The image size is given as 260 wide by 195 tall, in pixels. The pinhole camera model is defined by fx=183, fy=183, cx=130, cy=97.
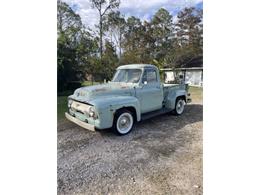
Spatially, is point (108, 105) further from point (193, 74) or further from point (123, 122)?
point (193, 74)

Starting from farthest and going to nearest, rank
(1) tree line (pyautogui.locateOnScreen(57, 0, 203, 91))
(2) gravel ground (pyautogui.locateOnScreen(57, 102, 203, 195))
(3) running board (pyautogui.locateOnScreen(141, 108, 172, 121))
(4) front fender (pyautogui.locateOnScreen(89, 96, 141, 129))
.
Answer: (3) running board (pyautogui.locateOnScreen(141, 108, 172, 121)), (4) front fender (pyautogui.locateOnScreen(89, 96, 141, 129)), (1) tree line (pyautogui.locateOnScreen(57, 0, 203, 91)), (2) gravel ground (pyautogui.locateOnScreen(57, 102, 203, 195))

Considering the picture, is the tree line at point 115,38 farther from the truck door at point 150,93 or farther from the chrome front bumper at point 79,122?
the truck door at point 150,93

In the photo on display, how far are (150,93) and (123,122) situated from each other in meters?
0.51

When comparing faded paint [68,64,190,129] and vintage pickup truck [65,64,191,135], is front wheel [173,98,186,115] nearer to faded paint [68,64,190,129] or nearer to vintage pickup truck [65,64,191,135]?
vintage pickup truck [65,64,191,135]

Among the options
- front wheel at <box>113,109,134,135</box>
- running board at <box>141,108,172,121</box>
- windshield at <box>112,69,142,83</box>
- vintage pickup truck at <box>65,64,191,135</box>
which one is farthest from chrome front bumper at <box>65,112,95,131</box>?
running board at <box>141,108,172,121</box>

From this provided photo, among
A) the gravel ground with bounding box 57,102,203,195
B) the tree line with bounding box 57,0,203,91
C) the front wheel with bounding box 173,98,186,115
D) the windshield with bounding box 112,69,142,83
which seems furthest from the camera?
the front wheel with bounding box 173,98,186,115

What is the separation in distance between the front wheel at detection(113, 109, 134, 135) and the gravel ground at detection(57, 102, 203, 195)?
0.07m

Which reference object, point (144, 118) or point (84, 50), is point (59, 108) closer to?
point (84, 50)

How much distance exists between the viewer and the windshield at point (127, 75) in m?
1.81

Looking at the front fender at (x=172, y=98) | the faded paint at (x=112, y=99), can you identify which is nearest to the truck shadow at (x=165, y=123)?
the faded paint at (x=112, y=99)

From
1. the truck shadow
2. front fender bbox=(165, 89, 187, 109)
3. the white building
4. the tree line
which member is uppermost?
the tree line

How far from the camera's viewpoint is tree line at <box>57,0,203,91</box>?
1.46 m

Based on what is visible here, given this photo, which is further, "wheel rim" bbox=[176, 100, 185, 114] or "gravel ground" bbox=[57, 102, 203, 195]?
"wheel rim" bbox=[176, 100, 185, 114]
